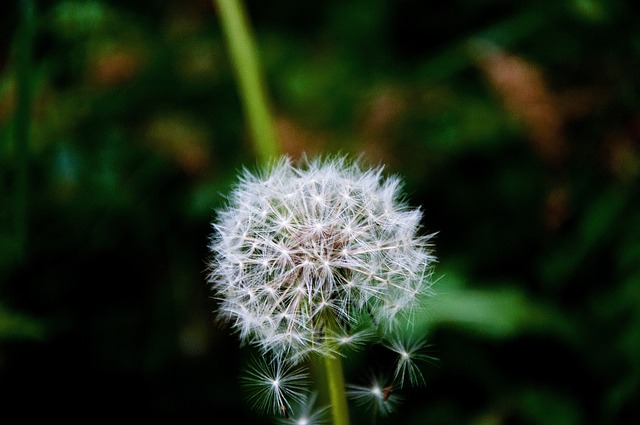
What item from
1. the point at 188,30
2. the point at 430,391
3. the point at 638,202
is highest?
the point at 188,30

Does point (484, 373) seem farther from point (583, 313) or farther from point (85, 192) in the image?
point (85, 192)

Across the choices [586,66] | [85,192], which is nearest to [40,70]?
[85,192]

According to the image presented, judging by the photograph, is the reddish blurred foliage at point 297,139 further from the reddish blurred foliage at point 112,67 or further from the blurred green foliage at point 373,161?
the reddish blurred foliage at point 112,67

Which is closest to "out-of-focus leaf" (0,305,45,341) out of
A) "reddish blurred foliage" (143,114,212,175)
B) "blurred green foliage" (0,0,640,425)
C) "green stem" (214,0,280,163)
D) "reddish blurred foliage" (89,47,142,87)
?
"blurred green foliage" (0,0,640,425)

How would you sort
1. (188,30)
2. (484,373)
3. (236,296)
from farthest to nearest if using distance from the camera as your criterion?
(188,30) < (484,373) < (236,296)

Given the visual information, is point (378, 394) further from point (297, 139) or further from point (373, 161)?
point (297, 139)

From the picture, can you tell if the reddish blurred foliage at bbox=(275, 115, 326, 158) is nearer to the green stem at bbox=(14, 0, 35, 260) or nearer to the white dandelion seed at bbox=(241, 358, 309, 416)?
the green stem at bbox=(14, 0, 35, 260)

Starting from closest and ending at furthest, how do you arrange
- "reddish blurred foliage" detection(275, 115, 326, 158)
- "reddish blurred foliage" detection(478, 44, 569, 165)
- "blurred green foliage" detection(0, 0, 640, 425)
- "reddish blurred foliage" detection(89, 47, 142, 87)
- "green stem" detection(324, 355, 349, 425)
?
"green stem" detection(324, 355, 349, 425), "blurred green foliage" detection(0, 0, 640, 425), "reddish blurred foliage" detection(478, 44, 569, 165), "reddish blurred foliage" detection(275, 115, 326, 158), "reddish blurred foliage" detection(89, 47, 142, 87)

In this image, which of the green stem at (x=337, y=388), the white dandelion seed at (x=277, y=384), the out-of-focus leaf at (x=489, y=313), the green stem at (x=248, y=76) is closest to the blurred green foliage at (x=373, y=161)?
the out-of-focus leaf at (x=489, y=313)
